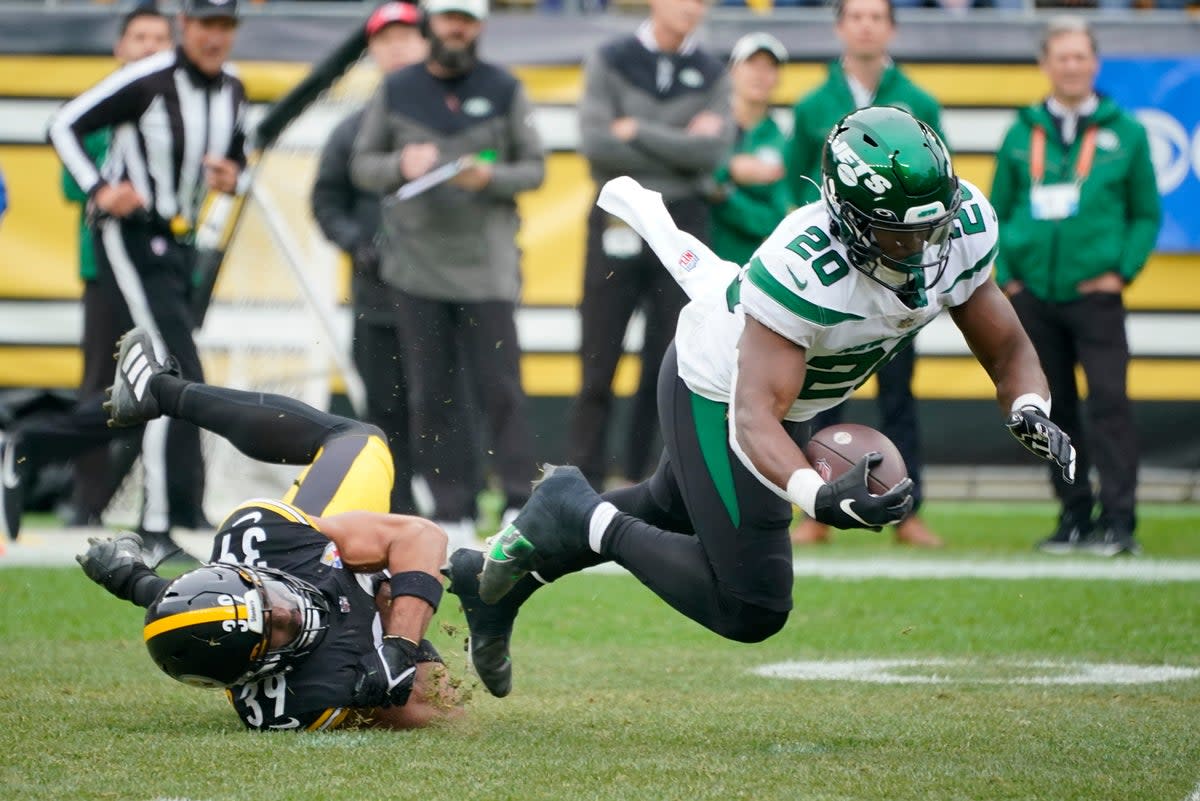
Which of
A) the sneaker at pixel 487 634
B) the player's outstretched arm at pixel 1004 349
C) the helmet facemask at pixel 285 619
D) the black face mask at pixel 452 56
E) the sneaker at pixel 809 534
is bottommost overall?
the sneaker at pixel 809 534

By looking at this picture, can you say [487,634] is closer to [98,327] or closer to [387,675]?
[387,675]

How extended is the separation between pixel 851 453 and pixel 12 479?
445 cm

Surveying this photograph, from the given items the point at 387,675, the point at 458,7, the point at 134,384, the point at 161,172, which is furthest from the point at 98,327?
the point at 387,675

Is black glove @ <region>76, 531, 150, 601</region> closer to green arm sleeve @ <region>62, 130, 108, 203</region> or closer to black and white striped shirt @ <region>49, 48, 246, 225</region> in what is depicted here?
black and white striped shirt @ <region>49, 48, 246, 225</region>

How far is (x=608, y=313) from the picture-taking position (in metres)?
8.16

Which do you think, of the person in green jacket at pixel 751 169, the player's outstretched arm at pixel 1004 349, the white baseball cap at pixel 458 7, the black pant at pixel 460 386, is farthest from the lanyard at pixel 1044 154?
the player's outstretched arm at pixel 1004 349

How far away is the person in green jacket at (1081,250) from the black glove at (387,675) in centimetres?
431

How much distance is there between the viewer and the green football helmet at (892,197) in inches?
157

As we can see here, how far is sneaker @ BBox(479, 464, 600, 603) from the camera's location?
4.64m

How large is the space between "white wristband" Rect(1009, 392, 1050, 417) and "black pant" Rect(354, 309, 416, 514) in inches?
169

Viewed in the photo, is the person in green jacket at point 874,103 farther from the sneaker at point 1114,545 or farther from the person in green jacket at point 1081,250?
the sneaker at point 1114,545

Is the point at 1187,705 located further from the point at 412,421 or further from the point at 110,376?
the point at 110,376

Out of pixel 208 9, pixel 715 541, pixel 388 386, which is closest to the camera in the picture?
pixel 715 541

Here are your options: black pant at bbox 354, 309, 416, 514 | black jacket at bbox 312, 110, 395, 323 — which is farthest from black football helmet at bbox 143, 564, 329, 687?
black jacket at bbox 312, 110, 395, 323
